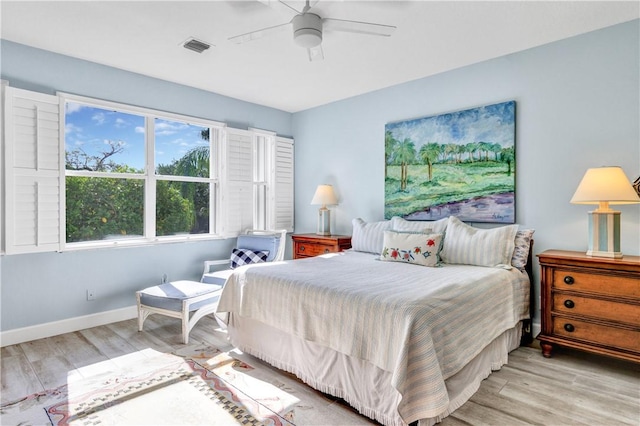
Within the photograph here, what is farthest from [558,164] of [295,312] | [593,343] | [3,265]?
[3,265]

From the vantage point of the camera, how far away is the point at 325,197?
4586 mm

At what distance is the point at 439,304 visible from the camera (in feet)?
6.39

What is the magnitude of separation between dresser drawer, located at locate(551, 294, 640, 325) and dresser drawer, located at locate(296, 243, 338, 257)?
2.25 m

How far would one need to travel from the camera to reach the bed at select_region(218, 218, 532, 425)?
69.8 inches

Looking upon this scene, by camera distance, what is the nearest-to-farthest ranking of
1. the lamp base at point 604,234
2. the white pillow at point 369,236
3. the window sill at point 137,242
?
the lamp base at point 604,234 → the window sill at point 137,242 → the white pillow at point 369,236

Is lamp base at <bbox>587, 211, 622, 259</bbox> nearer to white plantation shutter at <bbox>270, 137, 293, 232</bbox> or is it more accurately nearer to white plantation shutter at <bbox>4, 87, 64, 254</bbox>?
white plantation shutter at <bbox>270, 137, 293, 232</bbox>

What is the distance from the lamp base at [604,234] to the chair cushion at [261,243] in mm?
2963

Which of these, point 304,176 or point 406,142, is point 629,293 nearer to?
point 406,142

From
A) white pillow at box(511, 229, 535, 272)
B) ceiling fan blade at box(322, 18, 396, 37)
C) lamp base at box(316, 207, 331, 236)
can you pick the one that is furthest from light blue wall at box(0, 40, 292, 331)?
white pillow at box(511, 229, 535, 272)

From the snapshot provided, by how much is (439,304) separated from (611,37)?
8.79 feet

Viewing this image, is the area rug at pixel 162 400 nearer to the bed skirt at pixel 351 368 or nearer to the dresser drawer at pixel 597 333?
the bed skirt at pixel 351 368

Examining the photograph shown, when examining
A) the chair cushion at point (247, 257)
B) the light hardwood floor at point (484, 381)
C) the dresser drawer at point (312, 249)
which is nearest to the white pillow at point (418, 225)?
the dresser drawer at point (312, 249)

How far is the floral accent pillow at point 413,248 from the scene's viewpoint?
3.03m

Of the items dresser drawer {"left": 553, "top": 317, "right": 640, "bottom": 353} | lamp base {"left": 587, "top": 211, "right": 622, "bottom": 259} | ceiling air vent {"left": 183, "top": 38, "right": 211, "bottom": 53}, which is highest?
ceiling air vent {"left": 183, "top": 38, "right": 211, "bottom": 53}
